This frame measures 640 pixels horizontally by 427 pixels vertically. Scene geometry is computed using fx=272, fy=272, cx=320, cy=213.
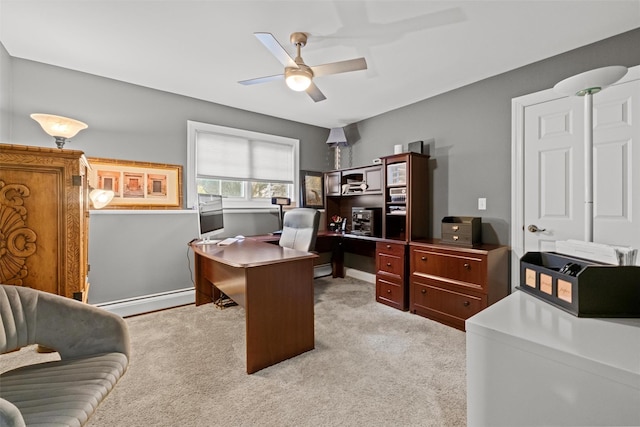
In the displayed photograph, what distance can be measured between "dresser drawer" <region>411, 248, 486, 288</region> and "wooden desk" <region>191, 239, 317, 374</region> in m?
1.34

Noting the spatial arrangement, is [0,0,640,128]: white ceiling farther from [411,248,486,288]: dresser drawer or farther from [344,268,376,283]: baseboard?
[344,268,376,283]: baseboard

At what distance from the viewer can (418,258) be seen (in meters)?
2.94

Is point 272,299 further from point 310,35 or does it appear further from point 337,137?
point 337,137

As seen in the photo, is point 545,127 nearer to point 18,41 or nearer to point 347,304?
point 347,304

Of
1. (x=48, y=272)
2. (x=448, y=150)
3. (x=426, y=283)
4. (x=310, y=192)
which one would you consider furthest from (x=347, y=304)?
(x=48, y=272)

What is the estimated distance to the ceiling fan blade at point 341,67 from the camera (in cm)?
199

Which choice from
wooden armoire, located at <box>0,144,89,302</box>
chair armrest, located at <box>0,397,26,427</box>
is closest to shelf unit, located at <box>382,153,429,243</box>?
wooden armoire, located at <box>0,144,89,302</box>

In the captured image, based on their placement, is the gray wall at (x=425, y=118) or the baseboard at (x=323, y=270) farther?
the baseboard at (x=323, y=270)

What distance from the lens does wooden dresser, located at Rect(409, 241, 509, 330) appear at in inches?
97.3

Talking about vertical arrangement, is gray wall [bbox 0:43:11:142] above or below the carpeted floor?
above

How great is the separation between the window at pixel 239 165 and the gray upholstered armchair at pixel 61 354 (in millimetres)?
2184

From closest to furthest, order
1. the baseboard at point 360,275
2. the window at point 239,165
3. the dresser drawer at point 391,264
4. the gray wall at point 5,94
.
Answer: the gray wall at point 5,94 → the dresser drawer at point 391,264 → the window at point 239,165 → the baseboard at point 360,275

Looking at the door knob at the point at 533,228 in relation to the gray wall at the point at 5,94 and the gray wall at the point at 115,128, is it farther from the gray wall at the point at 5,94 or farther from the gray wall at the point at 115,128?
the gray wall at the point at 5,94

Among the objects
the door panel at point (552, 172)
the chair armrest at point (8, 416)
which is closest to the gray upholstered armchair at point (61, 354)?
the chair armrest at point (8, 416)
